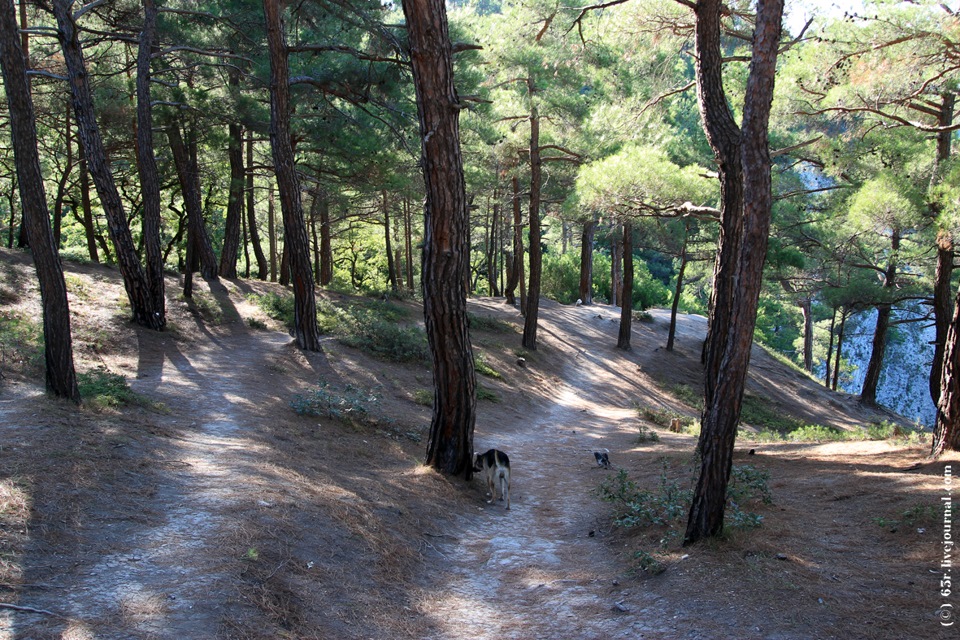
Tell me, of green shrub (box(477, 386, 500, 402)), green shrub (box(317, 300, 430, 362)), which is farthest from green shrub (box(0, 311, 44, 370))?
green shrub (box(477, 386, 500, 402))

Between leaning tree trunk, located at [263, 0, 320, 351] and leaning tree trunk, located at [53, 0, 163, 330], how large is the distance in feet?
10.00

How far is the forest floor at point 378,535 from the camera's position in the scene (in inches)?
158

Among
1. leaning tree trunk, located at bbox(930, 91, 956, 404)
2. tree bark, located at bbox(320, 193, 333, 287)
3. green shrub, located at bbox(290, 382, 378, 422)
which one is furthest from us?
tree bark, located at bbox(320, 193, 333, 287)

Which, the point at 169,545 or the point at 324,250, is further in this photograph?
the point at 324,250

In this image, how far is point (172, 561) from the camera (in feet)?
14.3

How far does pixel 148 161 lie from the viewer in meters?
13.7

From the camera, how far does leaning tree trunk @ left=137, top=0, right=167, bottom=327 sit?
13.2 m

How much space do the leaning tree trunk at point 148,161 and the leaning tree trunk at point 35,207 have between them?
6313 mm

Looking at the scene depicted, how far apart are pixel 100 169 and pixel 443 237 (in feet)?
29.2

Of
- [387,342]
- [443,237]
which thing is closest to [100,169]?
[387,342]

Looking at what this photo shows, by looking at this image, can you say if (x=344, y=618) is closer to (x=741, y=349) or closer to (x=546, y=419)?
(x=741, y=349)

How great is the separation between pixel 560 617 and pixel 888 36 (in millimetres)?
9525

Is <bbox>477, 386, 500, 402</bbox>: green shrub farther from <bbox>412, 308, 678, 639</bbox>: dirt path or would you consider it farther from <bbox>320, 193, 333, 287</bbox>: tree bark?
<bbox>320, 193, 333, 287</bbox>: tree bark

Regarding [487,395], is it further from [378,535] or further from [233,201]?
[233,201]
